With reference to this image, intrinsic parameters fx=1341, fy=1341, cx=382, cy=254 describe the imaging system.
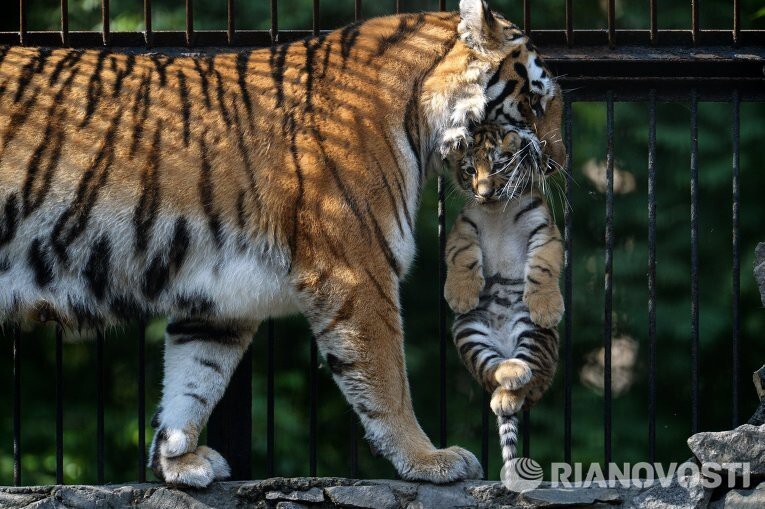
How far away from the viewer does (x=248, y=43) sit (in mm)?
4922

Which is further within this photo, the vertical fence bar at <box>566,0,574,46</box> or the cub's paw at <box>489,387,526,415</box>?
the vertical fence bar at <box>566,0,574,46</box>

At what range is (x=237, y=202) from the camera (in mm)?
4402

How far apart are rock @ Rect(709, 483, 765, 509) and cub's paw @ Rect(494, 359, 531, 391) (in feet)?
2.28

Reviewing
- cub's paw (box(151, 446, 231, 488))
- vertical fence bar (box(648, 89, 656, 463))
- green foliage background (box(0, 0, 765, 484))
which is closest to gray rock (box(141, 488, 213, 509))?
cub's paw (box(151, 446, 231, 488))

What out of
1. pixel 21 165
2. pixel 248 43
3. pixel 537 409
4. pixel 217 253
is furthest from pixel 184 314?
pixel 537 409

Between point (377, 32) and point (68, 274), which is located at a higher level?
point (377, 32)

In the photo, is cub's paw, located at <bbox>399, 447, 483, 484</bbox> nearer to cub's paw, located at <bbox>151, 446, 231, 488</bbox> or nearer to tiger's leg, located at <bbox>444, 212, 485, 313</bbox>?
tiger's leg, located at <bbox>444, 212, 485, 313</bbox>

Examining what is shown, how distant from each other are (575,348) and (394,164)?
10.7 ft

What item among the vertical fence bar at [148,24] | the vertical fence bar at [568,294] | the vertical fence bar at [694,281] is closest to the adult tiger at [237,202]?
the vertical fence bar at [148,24]

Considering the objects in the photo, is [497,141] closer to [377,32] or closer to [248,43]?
[377,32]

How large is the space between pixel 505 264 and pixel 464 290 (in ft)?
0.65

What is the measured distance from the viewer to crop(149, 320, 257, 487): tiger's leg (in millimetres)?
4512

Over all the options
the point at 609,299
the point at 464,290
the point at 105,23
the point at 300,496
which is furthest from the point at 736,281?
the point at 105,23

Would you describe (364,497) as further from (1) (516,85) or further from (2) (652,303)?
(1) (516,85)
